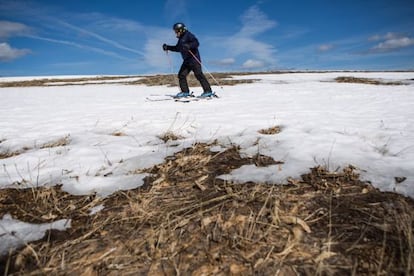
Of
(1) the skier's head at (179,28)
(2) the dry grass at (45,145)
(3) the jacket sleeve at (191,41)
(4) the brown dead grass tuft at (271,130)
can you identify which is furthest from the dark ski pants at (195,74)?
(2) the dry grass at (45,145)

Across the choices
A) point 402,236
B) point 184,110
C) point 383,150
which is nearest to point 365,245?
point 402,236

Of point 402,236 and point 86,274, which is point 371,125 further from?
point 86,274

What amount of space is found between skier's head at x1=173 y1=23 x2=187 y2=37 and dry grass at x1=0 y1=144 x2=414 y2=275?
7.55 metres

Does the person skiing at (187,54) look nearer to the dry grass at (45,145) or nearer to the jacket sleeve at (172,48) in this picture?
the jacket sleeve at (172,48)

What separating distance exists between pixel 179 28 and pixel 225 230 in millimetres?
8426

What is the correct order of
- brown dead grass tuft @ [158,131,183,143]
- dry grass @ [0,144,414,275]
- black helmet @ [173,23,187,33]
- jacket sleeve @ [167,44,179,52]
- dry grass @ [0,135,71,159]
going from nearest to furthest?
dry grass @ [0,144,414,275]
dry grass @ [0,135,71,159]
brown dead grass tuft @ [158,131,183,143]
black helmet @ [173,23,187,33]
jacket sleeve @ [167,44,179,52]

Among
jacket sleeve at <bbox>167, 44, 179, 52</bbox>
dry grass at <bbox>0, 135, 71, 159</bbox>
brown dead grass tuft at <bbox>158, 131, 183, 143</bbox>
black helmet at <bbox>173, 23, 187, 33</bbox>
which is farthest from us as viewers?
jacket sleeve at <bbox>167, 44, 179, 52</bbox>

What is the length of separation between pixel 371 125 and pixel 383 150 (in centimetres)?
139

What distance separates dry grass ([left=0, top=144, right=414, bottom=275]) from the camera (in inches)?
67.1

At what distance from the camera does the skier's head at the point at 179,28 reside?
922 centimetres

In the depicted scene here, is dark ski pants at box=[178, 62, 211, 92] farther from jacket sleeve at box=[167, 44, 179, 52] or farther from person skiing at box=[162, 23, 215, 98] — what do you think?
jacket sleeve at box=[167, 44, 179, 52]

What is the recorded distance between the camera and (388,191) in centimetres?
243

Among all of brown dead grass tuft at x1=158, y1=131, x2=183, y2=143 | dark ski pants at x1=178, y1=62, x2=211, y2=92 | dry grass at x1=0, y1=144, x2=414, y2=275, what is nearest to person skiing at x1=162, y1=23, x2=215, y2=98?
dark ski pants at x1=178, y1=62, x2=211, y2=92

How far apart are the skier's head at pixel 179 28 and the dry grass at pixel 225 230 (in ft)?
24.8
